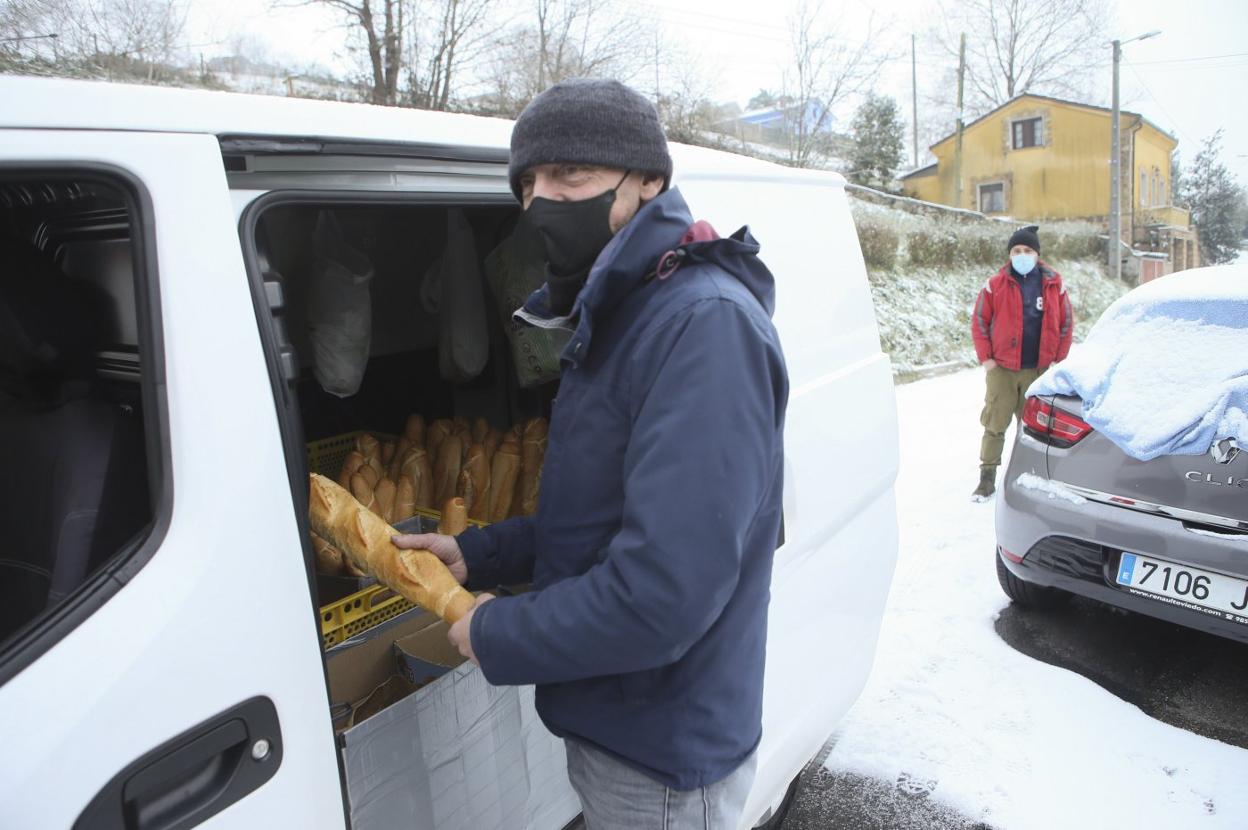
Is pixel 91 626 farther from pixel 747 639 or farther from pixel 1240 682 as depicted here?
pixel 1240 682

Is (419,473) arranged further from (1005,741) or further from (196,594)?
(1005,741)

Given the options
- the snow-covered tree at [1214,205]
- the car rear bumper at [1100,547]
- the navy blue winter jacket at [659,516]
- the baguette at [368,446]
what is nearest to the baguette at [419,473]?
the baguette at [368,446]

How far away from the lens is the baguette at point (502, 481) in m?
2.60

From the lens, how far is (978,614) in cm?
414

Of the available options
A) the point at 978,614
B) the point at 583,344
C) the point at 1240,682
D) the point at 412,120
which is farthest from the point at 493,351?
the point at 1240,682

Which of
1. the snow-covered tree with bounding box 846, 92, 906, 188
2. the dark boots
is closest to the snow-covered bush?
the dark boots

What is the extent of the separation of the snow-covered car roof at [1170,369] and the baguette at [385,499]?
285 centimetres

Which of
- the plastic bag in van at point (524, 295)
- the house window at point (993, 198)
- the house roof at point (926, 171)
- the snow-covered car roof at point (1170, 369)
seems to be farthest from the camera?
the house roof at point (926, 171)

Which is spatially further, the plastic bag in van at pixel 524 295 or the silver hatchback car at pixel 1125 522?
the silver hatchback car at pixel 1125 522

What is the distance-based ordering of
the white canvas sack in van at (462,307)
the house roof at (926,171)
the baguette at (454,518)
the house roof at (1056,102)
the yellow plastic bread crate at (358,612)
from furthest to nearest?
the house roof at (926,171), the house roof at (1056,102), the white canvas sack in van at (462,307), the baguette at (454,518), the yellow plastic bread crate at (358,612)

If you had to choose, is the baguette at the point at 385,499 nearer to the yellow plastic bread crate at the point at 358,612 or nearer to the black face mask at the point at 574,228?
the yellow plastic bread crate at the point at 358,612

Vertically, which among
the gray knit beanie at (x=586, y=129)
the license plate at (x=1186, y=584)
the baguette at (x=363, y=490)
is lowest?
the license plate at (x=1186, y=584)

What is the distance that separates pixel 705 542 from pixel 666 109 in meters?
19.7

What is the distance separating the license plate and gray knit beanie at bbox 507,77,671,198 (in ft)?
9.56
